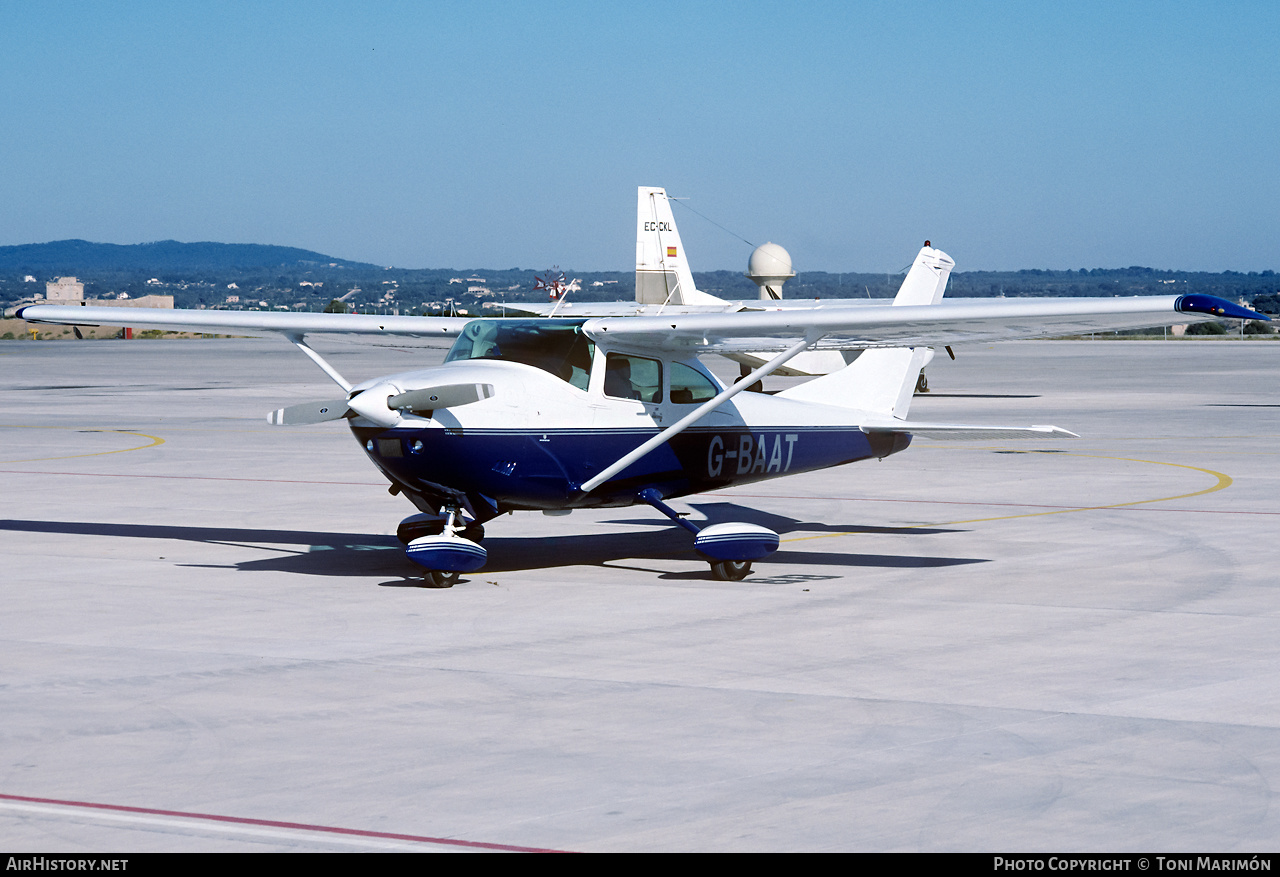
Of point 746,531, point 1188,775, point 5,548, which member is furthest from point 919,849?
point 5,548

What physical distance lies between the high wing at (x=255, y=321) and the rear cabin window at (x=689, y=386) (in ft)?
6.66

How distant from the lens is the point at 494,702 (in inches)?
318

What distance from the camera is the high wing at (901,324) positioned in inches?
452

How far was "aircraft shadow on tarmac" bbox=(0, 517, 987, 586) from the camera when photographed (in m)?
13.0

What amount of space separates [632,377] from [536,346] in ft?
3.19

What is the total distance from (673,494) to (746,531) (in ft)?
3.82

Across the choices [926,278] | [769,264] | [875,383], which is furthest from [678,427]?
[769,264]

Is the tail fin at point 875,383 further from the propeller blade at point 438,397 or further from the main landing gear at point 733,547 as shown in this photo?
the propeller blade at point 438,397

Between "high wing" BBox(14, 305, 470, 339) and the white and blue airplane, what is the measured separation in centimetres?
4

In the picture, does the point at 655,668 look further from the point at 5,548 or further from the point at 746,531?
the point at 5,548

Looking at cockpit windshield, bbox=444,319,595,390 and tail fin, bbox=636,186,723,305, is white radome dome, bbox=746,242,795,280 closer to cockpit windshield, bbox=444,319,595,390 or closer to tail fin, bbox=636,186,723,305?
tail fin, bbox=636,186,723,305

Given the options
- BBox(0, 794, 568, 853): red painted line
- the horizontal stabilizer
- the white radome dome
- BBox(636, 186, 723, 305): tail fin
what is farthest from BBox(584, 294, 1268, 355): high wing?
→ the white radome dome

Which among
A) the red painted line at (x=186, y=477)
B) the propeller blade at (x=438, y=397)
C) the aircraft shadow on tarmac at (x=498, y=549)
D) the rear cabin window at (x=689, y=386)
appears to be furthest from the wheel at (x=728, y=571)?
the red painted line at (x=186, y=477)

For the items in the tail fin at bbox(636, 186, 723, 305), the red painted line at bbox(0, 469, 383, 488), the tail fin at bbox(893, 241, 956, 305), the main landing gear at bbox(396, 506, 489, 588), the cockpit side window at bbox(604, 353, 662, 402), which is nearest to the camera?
the main landing gear at bbox(396, 506, 489, 588)
